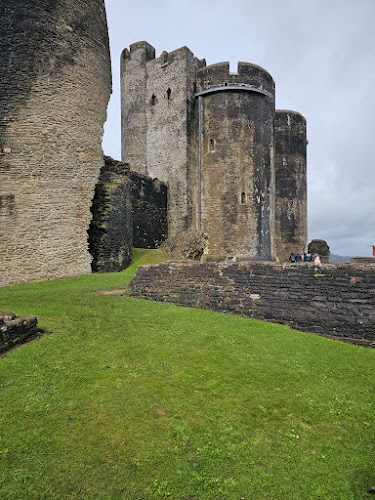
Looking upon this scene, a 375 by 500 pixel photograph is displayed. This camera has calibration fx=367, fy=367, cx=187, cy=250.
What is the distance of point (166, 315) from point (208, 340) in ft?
5.55

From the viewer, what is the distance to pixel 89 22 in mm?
16000

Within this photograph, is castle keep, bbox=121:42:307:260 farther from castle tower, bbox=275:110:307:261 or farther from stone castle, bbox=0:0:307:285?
castle tower, bbox=275:110:307:261

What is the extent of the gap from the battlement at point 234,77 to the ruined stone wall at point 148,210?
7.16 metres

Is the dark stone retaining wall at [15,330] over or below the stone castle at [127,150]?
below

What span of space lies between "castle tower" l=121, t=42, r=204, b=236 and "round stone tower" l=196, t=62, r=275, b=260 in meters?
0.99

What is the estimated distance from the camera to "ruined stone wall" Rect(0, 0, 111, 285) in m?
14.3

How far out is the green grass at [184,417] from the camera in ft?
9.73

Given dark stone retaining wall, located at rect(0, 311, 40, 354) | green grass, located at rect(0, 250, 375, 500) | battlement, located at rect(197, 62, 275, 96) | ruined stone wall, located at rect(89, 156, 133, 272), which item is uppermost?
battlement, located at rect(197, 62, 275, 96)

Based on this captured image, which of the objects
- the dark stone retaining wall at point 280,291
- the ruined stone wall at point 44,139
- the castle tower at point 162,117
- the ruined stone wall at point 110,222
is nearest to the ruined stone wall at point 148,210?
the castle tower at point 162,117

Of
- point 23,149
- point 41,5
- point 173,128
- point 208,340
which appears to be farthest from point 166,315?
point 173,128

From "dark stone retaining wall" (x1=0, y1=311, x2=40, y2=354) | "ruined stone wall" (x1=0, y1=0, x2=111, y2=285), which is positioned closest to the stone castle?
"ruined stone wall" (x1=0, y1=0, x2=111, y2=285)

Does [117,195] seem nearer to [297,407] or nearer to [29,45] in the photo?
[29,45]

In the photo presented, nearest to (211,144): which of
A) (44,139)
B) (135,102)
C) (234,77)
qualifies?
(234,77)

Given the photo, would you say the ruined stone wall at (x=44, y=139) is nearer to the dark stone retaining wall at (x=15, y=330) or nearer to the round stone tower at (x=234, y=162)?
the dark stone retaining wall at (x=15, y=330)
